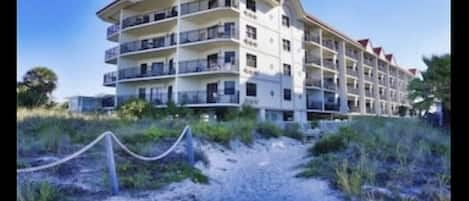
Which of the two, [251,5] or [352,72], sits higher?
[251,5]

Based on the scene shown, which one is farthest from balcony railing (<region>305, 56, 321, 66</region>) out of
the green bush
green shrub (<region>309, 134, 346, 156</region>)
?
green shrub (<region>309, 134, 346, 156</region>)

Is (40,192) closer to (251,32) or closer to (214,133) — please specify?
(214,133)

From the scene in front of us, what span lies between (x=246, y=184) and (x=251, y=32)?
436 inches

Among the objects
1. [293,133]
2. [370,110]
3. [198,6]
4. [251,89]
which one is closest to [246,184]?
[293,133]

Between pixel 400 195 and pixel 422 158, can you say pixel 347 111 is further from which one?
pixel 400 195

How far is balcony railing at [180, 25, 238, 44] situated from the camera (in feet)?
43.8

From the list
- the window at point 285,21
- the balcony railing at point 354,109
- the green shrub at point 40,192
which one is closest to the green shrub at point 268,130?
the green shrub at point 40,192

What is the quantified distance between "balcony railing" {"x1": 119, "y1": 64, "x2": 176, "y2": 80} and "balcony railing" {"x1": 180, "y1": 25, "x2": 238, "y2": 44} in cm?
133

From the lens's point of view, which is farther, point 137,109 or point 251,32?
point 251,32

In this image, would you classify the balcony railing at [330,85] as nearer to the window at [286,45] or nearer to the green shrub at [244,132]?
the window at [286,45]

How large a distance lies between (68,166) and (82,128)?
2.64 metres

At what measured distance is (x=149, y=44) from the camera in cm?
1472

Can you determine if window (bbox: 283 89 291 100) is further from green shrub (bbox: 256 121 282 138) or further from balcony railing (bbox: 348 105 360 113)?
green shrub (bbox: 256 121 282 138)

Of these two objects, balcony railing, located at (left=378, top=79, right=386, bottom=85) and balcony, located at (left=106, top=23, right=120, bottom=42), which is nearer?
balcony railing, located at (left=378, top=79, right=386, bottom=85)
